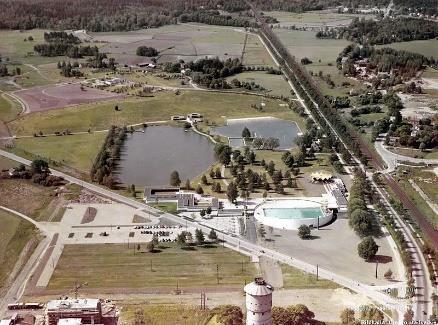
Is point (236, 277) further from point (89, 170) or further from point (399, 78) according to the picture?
point (399, 78)

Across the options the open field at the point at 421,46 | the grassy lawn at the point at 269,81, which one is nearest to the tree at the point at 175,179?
the grassy lawn at the point at 269,81

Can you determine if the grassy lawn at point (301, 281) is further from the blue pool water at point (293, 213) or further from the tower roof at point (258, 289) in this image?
the tower roof at point (258, 289)

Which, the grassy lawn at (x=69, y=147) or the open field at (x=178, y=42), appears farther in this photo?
the open field at (x=178, y=42)

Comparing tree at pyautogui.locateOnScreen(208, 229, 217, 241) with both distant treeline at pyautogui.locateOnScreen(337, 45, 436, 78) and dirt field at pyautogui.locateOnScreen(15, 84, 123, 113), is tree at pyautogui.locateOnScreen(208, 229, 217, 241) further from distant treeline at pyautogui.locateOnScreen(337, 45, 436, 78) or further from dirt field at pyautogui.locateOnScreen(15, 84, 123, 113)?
distant treeline at pyautogui.locateOnScreen(337, 45, 436, 78)

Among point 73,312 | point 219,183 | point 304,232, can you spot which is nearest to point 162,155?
point 219,183

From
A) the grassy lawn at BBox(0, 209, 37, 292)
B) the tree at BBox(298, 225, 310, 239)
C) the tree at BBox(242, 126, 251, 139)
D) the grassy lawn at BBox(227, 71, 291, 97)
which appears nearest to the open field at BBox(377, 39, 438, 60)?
the grassy lawn at BBox(227, 71, 291, 97)

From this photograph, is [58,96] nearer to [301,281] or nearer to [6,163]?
[6,163]
